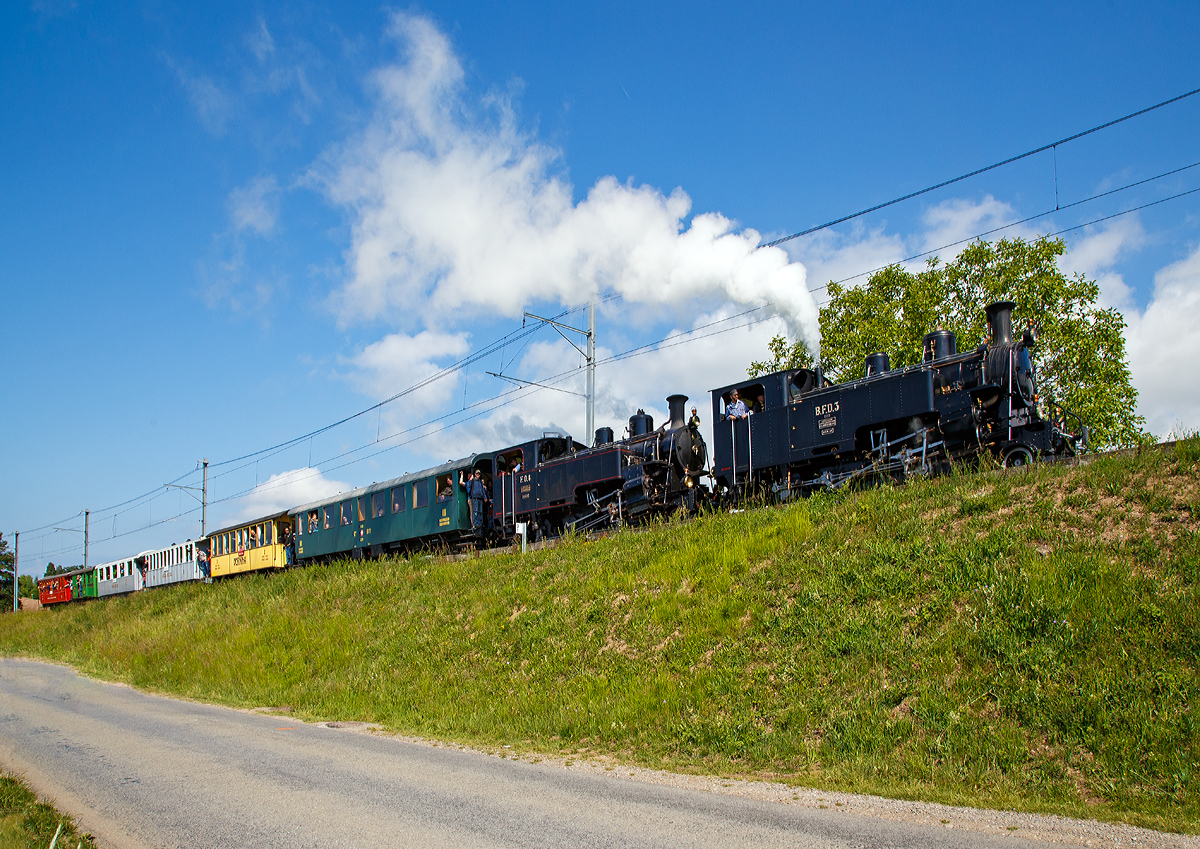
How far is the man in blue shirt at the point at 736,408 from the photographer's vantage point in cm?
1709

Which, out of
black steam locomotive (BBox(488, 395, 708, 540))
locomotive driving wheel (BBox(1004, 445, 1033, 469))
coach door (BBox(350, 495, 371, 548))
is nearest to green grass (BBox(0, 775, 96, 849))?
black steam locomotive (BBox(488, 395, 708, 540))

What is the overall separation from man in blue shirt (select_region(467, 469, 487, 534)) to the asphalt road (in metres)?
12.9

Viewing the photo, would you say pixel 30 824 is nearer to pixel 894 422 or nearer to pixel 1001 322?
pixel 894 422

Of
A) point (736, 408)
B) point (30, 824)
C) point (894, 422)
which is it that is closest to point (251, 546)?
point (736, 408)

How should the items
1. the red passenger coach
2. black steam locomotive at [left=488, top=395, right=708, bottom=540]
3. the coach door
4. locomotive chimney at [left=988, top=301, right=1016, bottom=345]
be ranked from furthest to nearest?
the red passenger coach → the coach door → black steam locomotive at [left=488, top=395, right=708, bottom=540] → locomotive chimney at [left=988, top=301, right=1016, bottom=345]

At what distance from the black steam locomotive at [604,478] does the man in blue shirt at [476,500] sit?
0.63 m

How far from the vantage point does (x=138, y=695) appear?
1645 centimetres

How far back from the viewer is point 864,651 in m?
8.91

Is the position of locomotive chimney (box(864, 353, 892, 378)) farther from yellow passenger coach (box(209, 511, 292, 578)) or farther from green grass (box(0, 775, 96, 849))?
yellow passenger coach (box(209, 511, 292, 578))

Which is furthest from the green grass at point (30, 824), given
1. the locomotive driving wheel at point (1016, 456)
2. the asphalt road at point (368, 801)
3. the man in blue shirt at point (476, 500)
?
the man in blue shirt at point (476, 500)

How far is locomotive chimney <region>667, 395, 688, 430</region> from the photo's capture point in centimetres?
1973

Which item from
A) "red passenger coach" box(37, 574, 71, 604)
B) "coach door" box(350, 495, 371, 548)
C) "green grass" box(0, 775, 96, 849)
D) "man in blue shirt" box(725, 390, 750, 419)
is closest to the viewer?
"green grass" box(0, 775, 96, 849)

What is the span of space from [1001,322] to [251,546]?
32948mm

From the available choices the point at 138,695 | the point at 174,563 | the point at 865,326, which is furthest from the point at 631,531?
the point at 174,563
